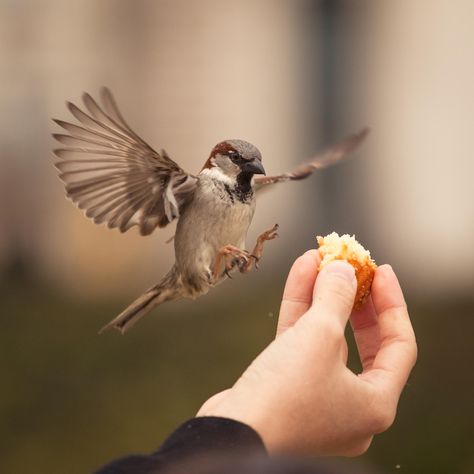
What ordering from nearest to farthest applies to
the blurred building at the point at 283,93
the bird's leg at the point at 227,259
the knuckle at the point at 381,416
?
the knuckle at the point at 381,416, the bird's leg at the point at 227,259, the blurred building at the point at 283,93

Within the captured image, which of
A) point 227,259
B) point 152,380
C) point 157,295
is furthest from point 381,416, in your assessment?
point 152,380

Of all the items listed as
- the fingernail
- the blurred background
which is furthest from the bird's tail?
the blurred background

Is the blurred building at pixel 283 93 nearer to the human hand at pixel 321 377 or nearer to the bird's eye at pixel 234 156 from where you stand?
the bird's eye at pixel 234 156

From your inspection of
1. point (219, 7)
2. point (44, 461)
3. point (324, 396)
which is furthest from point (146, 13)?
point (324, 396)

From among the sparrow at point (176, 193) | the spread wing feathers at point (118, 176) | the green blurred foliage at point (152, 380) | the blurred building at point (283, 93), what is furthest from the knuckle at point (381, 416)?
the blurred building at point (283, 93)

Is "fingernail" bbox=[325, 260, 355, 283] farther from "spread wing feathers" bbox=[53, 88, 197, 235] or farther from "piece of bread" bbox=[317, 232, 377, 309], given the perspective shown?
"spread wing feathers" bbox=[53, 88, 197, 235]
